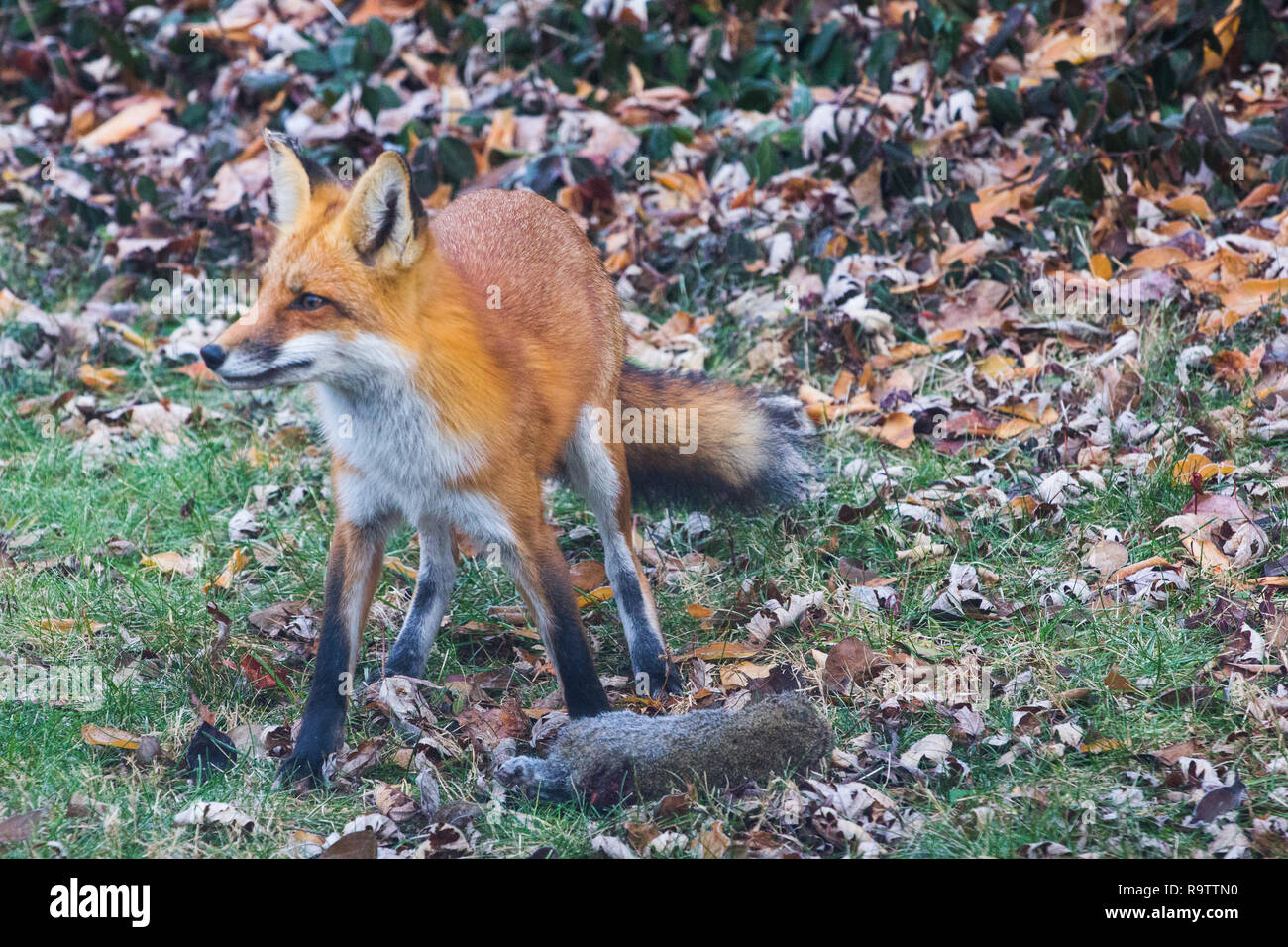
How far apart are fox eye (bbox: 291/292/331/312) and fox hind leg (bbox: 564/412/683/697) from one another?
1150mm

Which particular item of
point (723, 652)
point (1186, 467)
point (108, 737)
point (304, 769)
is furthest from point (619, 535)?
point (1186, 467)

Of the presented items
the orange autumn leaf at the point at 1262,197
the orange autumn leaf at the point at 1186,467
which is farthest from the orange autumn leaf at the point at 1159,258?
the orange autumn leaf at the point at 1186,467

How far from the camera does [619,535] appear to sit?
455cm

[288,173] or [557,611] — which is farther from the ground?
[288,173]

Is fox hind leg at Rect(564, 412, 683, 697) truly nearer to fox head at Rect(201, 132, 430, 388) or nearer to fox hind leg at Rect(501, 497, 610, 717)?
fox hind leg at Rect(501, 497, 610, 717)

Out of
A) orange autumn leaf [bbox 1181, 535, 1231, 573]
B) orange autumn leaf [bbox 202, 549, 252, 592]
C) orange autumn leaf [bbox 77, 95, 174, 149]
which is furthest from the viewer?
orange autumn leaf [bbox 77, 95, 174, 149]

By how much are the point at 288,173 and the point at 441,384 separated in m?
0.77

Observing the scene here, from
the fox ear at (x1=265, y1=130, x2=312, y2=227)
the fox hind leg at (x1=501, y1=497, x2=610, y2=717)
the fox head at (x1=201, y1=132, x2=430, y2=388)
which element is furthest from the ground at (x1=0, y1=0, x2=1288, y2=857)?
the fox ear at (x1=265, y1=130, x2=312, y2=227)

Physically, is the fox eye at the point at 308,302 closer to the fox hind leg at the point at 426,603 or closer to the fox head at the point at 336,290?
the fox head at the point at 336,290

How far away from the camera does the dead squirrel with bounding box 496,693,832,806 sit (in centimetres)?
357

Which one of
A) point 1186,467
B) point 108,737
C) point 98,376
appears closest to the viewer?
point 108,737

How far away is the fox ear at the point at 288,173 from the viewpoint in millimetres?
3742

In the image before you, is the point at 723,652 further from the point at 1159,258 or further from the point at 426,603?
Result: the point at 1159,258
